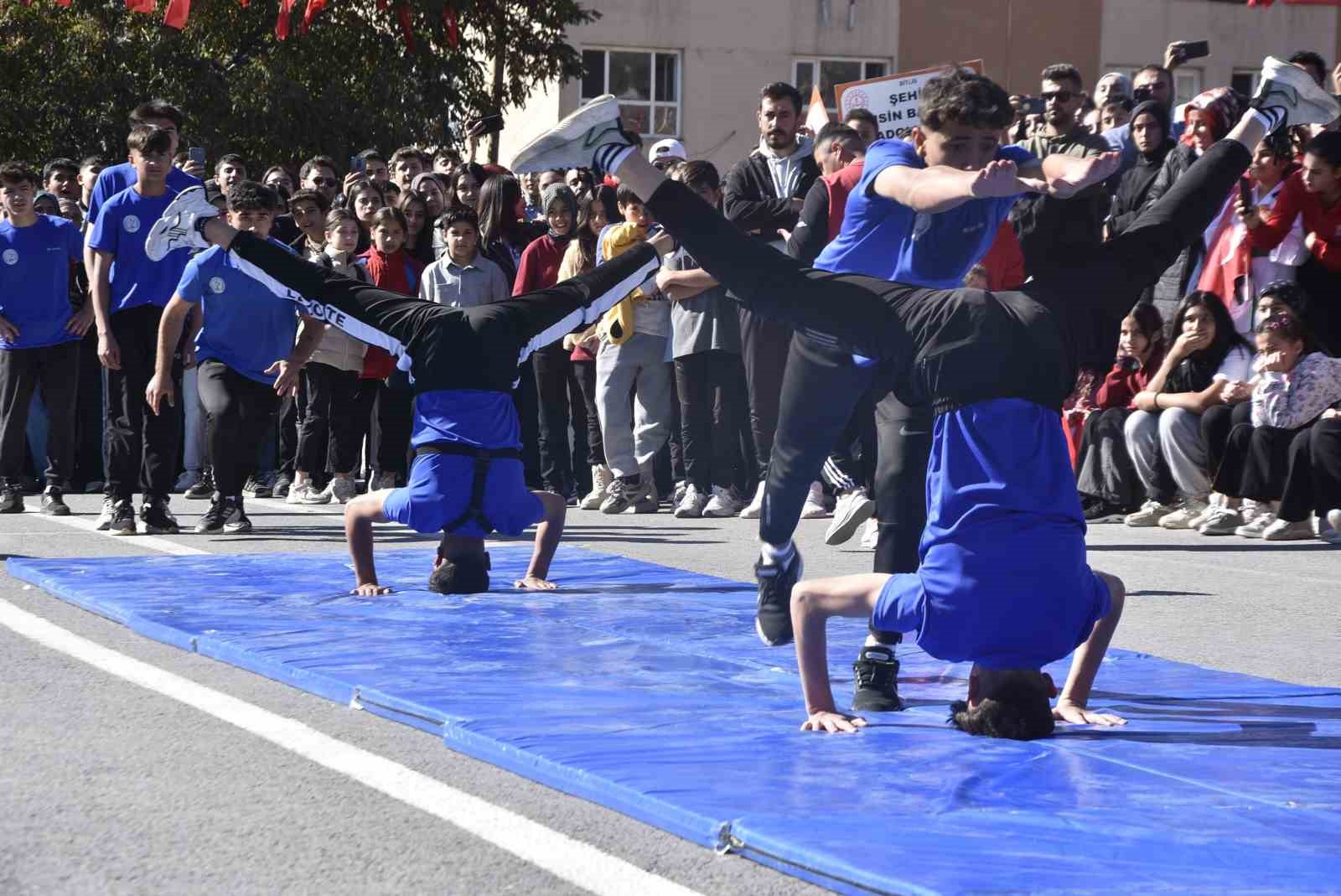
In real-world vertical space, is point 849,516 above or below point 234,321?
below

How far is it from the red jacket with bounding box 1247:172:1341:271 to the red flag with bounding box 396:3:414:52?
2022 centimetres

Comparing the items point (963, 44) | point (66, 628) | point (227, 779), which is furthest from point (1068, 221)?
point (963, 44)

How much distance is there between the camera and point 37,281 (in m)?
13.0

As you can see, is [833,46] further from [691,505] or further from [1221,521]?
[1221,521]

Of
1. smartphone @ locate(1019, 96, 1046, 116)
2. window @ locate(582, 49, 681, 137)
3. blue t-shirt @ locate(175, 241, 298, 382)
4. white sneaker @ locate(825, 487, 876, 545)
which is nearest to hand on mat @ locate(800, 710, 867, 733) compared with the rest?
white sneaker @ locate(825, 487, 876, 545)

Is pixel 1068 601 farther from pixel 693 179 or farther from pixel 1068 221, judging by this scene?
pixel 693 179

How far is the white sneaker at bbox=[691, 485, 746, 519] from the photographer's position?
1315 centimetres

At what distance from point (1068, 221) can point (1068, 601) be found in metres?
6.44

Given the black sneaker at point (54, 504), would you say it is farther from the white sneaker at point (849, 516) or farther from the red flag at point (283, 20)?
the red flag at point (283, 20)

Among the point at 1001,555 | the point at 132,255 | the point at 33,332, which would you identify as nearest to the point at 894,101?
the point at 132,255

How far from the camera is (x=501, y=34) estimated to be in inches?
1318

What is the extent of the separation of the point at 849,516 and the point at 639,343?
3.41 m

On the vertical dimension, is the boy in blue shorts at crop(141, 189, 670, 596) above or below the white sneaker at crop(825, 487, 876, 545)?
above

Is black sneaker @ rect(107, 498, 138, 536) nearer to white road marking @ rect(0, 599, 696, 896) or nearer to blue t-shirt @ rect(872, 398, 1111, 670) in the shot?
white road marking @ rect(0, 599, 696, 896)
